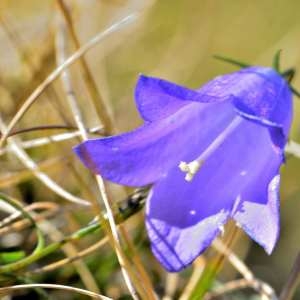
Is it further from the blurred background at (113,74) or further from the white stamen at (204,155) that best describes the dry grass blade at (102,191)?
the white stamen at (204,155)

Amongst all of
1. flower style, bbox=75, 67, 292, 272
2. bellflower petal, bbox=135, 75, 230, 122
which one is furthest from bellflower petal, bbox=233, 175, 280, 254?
bellflower petal, bbox=135, 75, 230, 122

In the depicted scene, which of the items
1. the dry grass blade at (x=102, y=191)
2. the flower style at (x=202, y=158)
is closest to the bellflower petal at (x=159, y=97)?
the flower style at (x=202, y=158)

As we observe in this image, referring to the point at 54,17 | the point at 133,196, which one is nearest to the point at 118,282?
the point at 133,196

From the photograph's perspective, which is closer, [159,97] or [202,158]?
[159,97]

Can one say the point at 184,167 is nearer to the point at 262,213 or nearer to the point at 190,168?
the point at 190,168

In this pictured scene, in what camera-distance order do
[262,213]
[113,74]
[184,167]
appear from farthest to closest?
[113,74] → [184,167] → [262,213]

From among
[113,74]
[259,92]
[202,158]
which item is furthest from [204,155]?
[113,74]
